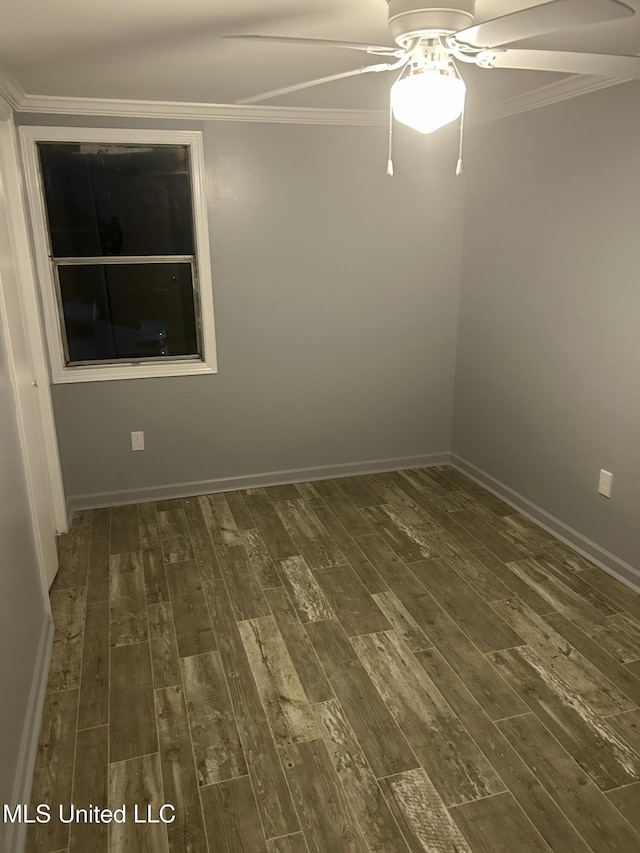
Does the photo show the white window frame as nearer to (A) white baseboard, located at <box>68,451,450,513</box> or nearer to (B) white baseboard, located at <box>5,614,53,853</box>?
(A) white baseboard, located at <box>68,451,450,513</box>

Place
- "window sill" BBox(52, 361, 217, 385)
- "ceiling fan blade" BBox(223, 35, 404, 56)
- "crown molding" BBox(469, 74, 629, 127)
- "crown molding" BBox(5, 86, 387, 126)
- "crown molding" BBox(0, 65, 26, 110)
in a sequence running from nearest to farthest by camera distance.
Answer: "ceiling fan blade" BBox(223, 35, 404, 56) < "crown molding" BBox(0, 65, 26, 110) < "crown molding" BBox(469, 74, 629, 127) < "crown molding" BBox(5, 86, 387, 126) < "window sill" BBox(52, 361, 217, 385)

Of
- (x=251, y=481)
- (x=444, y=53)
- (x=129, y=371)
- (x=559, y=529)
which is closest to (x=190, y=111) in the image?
(x=129, y=371)

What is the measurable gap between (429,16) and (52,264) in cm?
251

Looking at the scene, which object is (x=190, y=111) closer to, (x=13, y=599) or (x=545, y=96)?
(x=545, y=96)

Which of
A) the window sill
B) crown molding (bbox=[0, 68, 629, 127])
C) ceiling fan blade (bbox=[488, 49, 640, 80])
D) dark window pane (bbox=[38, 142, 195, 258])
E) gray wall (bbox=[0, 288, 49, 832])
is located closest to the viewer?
ceiling fan blade (bbox=[488, 49, 640, 80])

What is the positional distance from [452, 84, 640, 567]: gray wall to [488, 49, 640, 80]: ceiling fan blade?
44.0 inches

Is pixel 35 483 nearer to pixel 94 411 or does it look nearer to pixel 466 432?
pixel 94 411

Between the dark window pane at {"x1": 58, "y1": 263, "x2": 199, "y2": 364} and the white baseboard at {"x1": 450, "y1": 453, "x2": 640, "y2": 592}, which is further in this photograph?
the dark window pane at {"x1": 58, "y1": 263, "x2": 199, "y2": 364}

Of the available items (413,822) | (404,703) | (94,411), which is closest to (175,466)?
(94,411)

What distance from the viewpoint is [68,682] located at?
2.38m

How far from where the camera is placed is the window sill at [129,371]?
143 inches

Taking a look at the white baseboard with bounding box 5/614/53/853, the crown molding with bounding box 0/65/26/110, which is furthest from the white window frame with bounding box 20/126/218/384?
the white baseboard with bounding box 5/614/53/853

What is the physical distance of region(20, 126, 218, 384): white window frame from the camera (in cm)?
328

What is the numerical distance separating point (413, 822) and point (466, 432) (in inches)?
110
